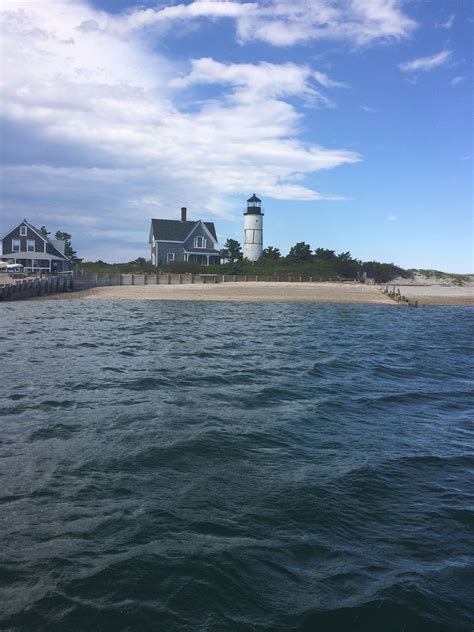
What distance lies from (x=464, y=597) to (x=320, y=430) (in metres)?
5.12

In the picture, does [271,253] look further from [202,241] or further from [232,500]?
[232,500]

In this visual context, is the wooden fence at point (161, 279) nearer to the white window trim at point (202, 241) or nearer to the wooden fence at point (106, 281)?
the wooden fence at point (106, 281)

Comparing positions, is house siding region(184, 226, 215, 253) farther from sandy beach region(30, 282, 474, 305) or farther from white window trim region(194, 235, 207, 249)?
sandy beach region(30, 282, 474, 305)

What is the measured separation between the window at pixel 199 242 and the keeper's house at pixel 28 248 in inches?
709

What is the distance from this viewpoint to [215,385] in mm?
13836

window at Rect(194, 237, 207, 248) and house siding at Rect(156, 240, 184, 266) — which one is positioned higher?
window at Rect(194, 237, 207, 248)

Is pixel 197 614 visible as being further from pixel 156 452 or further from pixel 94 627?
pixel 156 452

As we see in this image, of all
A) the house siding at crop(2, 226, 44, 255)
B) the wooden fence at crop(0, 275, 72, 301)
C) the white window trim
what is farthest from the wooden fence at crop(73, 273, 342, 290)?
the house siding at crop(2, 226, 44, 255)

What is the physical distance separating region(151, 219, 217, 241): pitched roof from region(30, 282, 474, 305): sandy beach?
14998mm

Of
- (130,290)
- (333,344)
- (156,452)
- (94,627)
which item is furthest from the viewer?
(130,290)

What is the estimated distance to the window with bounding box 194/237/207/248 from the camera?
7119 centimetres

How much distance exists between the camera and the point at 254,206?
247 feet

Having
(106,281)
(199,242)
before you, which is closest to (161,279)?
(106,281)

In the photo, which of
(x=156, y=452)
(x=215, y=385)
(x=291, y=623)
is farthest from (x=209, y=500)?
(x=215, y=385)
